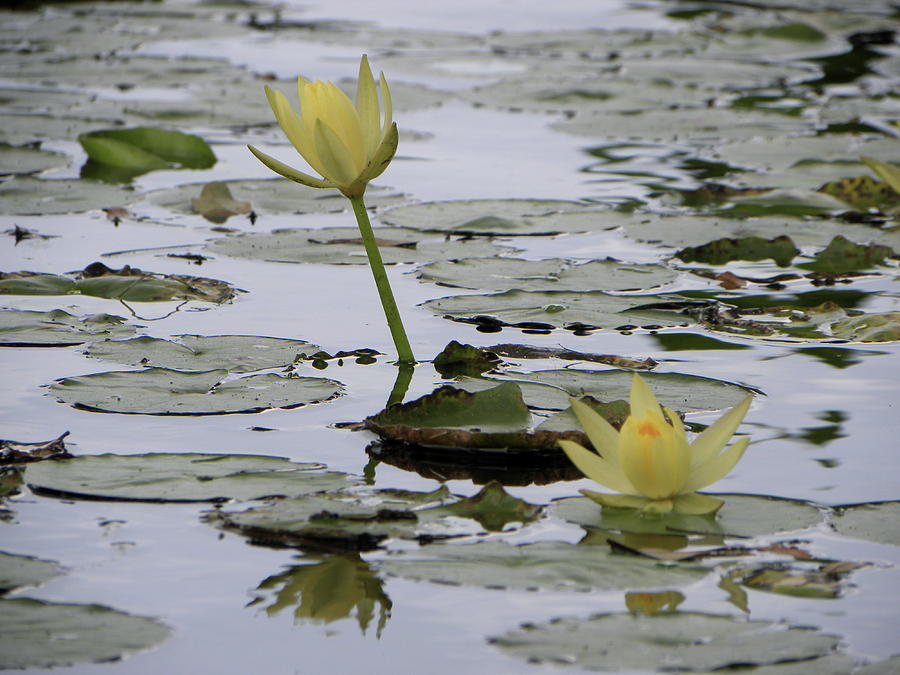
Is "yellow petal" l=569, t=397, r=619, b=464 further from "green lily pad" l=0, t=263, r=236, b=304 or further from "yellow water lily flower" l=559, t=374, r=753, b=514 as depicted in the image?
"green lily pad" l=0, t=263, r=236, b=304

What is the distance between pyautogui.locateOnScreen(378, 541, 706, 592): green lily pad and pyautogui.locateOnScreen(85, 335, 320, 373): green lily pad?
84cm

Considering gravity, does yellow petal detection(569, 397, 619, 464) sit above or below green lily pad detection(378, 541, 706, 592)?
above

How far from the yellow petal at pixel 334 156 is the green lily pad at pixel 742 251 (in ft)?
4.18

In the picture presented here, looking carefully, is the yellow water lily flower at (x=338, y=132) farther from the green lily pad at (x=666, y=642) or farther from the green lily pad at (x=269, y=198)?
the green lily pad at (x=269, y=198)

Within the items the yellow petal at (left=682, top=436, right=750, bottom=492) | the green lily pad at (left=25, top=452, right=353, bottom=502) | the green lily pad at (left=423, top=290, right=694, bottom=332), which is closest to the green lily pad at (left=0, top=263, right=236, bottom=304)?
the green lily pad at (left=423, top=290, right=694, bottom=332)

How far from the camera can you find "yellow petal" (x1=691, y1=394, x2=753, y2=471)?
1689 millimetres

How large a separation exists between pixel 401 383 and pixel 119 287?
864mm

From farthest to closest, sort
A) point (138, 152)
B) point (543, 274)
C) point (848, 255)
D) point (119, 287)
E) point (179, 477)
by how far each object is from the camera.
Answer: point (138, 152)
point (848, 255)
point (543, 274)
point (119, 287)
point (179, 477)

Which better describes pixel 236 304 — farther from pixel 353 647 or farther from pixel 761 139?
pixel 761 139

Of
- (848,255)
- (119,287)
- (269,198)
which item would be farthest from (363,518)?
(269,198)

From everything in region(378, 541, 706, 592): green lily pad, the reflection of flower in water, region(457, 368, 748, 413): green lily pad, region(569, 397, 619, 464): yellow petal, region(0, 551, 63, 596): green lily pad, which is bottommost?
the reflection of flower in water

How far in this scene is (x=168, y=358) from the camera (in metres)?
2.29

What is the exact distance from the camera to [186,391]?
213 centimetres

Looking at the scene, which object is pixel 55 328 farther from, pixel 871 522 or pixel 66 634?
pixel 871 522
